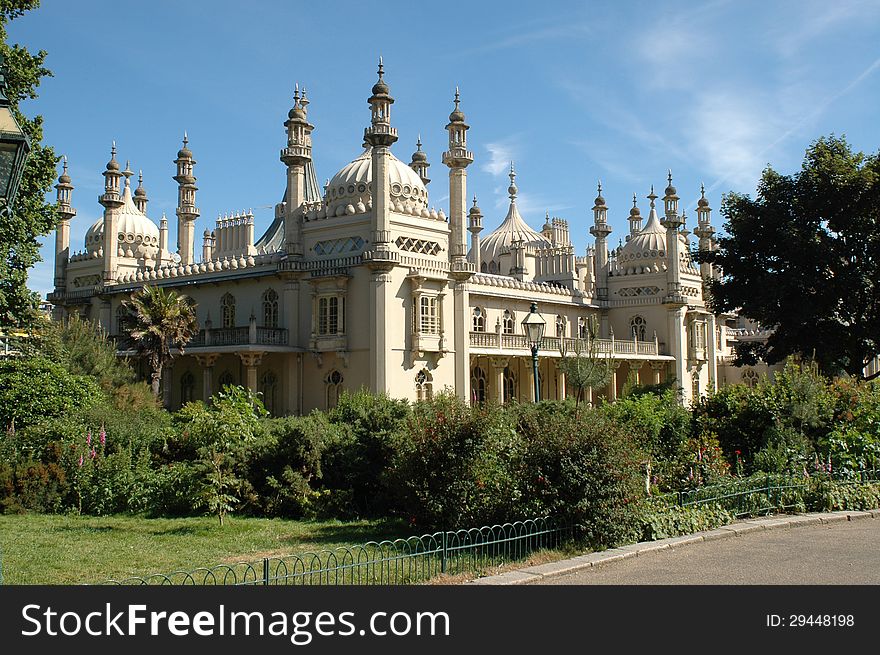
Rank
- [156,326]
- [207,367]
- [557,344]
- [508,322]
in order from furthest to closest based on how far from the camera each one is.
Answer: [508,322], [557,344], [207,367], [156,326]

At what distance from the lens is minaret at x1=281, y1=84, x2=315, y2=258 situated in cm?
3291

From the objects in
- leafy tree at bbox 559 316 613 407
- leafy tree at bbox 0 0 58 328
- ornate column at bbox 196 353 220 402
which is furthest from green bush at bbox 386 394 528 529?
ornate column at bbox 196 353 220 402

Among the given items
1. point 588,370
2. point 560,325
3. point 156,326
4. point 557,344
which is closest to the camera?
point 156,326

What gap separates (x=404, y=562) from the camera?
10.8 metres

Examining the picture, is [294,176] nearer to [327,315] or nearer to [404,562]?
[327,315]

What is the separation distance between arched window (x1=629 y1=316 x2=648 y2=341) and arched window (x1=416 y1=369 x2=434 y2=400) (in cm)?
1861

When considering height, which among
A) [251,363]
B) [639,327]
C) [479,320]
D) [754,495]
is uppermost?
[639,327]

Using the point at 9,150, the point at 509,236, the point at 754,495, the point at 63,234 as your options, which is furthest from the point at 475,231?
the point at 9,150

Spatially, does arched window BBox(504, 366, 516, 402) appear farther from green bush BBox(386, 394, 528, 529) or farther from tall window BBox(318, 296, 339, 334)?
green bush BBox(386, 394, 528, 529)

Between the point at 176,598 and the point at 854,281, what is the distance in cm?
2832

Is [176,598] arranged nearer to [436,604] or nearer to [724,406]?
[436,604]

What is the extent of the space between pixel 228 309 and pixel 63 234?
1435 centimetres

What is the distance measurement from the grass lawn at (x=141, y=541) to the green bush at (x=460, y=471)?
1.07 meters

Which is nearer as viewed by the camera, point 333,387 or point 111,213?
point 333,387
